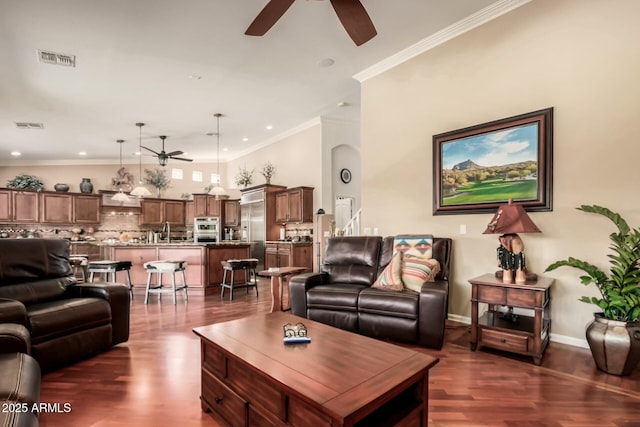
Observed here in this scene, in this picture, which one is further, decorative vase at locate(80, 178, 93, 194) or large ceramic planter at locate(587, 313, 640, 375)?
decorative vase at locate(80, 178, 93, 194)

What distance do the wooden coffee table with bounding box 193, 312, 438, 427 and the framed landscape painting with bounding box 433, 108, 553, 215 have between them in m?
2.43

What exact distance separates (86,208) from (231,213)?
13.3 ft

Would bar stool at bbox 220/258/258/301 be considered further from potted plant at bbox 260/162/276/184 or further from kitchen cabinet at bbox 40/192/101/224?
kitchen cabinet at bbox 40/192/101/224

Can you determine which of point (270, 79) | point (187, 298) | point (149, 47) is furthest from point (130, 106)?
point (187, 298)

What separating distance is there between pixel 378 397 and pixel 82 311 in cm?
269

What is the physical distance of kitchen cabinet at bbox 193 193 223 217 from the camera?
966 cm

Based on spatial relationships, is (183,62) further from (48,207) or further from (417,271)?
(48,207)

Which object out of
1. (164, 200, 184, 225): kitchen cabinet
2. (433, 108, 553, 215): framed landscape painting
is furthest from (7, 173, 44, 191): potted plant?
(433, 108, 553, 215): framed landscape painting

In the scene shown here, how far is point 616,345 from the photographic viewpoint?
2.36 meters

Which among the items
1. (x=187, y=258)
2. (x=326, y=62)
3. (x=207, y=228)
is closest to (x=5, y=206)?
(x=207, y=228)

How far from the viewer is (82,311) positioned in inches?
108

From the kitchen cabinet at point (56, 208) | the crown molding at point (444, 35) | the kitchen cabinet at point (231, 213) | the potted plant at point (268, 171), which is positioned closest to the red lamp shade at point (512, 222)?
the crown molding at point (444, 35)

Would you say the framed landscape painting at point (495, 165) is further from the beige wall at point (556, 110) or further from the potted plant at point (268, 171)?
the potted plant at point (268, 171)

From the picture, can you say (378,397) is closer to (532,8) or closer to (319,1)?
(319,1)
